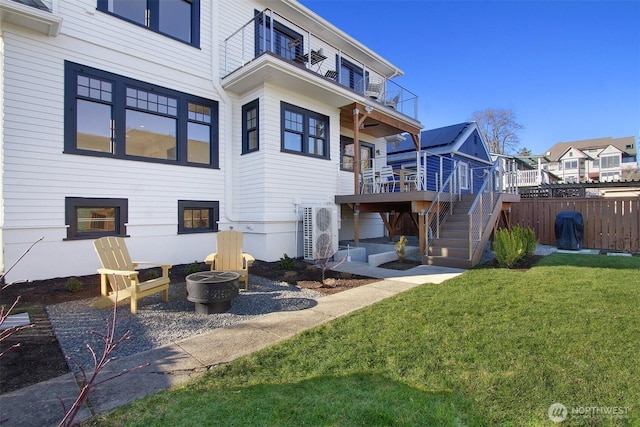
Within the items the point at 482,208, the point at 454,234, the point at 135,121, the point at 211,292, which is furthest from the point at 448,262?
the point at 135,121

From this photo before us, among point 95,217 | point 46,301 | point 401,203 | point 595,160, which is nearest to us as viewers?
point 46,301

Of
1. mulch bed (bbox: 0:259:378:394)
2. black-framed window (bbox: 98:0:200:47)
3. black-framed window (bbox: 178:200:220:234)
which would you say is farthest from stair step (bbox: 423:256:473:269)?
black-framed window (bbox: 98:0:200:47)

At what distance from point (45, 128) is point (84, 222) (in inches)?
79.3

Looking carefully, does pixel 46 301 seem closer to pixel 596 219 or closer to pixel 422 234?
pixel 422 234

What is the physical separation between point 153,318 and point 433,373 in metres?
3.65

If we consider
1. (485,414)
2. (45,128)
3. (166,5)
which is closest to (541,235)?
(485,414)

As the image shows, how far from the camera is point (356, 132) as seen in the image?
10.2m

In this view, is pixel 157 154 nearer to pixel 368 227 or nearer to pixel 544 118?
pixel 368 227

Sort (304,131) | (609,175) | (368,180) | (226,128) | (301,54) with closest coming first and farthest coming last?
(226,128) < (304,131) < (301,54) < (368,180) < (609,175)

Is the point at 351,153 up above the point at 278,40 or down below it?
below

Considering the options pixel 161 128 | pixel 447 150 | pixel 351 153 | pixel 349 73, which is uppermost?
pixel 349 73

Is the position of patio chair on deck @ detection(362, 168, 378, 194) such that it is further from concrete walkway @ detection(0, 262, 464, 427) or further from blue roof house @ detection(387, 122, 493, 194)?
concrete walkway @ detection(0, 262, 464, 427)

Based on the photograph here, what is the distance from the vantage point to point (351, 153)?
503 inches

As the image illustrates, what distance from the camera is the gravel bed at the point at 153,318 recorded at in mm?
3512
